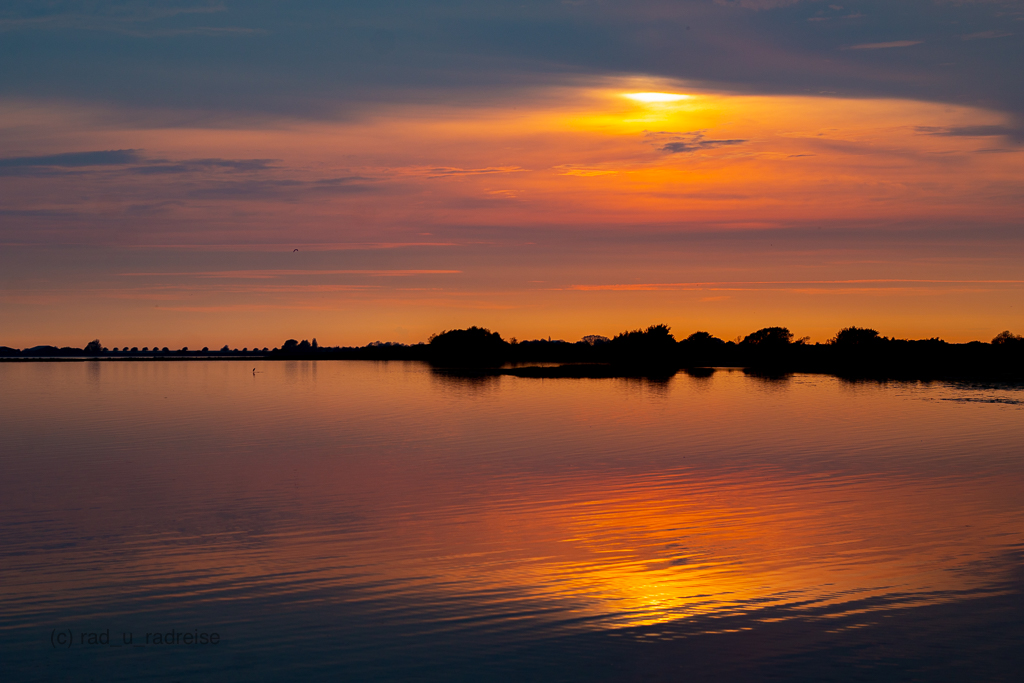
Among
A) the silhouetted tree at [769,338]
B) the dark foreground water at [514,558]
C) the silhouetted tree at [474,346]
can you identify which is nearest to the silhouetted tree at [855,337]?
the silhouetted tree at [769,338]

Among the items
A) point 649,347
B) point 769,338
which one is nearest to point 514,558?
point 649,347

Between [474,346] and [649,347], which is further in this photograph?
[474,346]

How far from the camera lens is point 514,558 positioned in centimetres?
1484

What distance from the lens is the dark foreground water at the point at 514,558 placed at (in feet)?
33.7

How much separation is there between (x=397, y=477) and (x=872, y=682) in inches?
667

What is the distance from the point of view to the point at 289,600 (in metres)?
12.5

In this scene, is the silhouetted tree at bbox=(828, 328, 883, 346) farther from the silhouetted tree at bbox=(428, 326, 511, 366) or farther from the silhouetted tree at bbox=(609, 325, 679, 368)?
the silhouetted tree at bbox=(428, 326, 511, 366)

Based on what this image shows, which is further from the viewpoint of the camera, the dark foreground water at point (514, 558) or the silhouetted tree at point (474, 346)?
the silhouetted tree at point (474, 346)

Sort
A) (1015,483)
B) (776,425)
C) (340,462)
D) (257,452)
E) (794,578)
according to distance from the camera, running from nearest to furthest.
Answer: (794,578) < (1015,483) < (340,462) < (257,452) < (776,425)

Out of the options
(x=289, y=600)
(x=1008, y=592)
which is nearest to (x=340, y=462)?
(x=289, y=600)

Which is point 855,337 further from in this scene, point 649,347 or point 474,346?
point 474,346

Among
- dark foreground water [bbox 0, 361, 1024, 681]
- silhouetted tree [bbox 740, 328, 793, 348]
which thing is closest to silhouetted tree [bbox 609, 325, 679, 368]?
silhouetted tree [bbox 740, 328, 793, 348]

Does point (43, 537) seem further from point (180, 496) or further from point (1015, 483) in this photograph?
point (1015, 483)

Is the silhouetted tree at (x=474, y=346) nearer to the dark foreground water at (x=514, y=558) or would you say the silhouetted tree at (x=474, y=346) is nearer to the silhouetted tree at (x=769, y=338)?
the silhouetted tree at (x=769, y=338)
